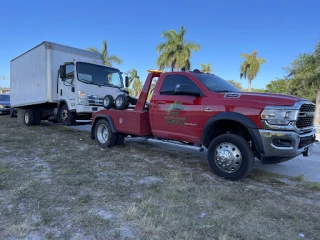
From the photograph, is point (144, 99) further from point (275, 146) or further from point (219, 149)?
point (275, 146)

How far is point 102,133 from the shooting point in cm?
788

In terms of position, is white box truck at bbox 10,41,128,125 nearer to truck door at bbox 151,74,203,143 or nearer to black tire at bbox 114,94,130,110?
black tire at bbox 114,94,130,110

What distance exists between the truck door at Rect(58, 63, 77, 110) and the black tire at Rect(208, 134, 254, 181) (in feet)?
19.7

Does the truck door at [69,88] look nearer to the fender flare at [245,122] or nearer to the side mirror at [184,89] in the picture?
the side mirror at [184,89]

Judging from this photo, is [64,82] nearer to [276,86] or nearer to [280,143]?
[280,143]

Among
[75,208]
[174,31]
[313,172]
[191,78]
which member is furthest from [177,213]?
[174,31]

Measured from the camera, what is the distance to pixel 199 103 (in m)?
5.25

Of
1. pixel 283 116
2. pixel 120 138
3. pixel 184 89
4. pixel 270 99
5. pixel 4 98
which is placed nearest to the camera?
pixel 283 116

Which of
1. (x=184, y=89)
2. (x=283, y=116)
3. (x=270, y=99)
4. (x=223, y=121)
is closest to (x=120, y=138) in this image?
(x=184, y=89)

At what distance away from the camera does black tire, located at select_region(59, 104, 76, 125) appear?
966 centimetres

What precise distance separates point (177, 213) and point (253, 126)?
1992 millimetres

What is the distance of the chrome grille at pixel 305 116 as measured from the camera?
4500mm

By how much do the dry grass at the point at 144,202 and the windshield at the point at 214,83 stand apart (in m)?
1.64

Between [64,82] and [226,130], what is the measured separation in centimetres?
688
